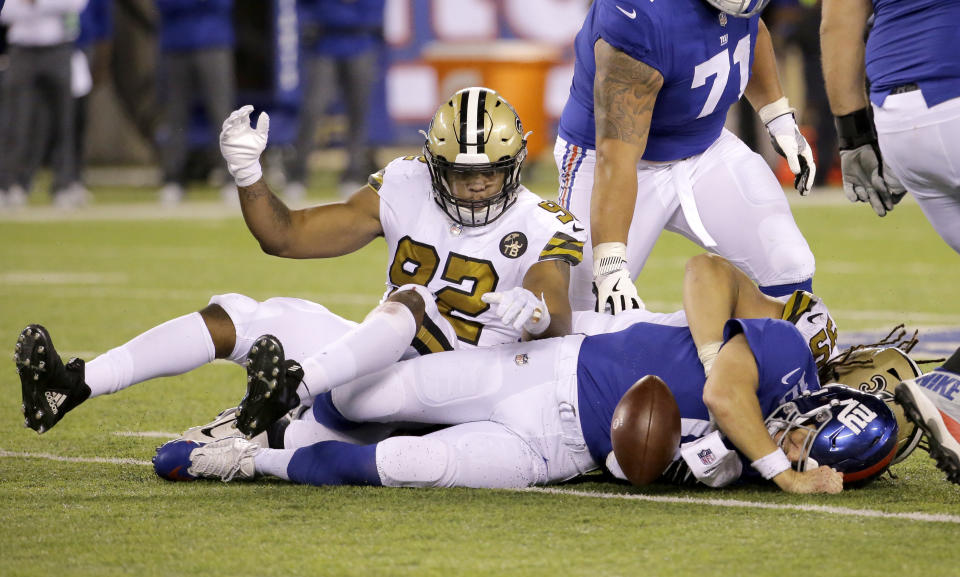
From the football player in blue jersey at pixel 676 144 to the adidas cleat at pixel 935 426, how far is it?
3.04 feet

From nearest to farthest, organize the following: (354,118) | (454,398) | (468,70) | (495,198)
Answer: (454,398) → (495,198) → (354,118) → (468,70)

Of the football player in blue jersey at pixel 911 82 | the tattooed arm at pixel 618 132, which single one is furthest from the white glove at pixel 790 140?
the football player in blue jersey at pixel 911 82

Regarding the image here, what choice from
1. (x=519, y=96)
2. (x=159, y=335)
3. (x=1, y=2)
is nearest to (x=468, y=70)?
(x=519, y=96)

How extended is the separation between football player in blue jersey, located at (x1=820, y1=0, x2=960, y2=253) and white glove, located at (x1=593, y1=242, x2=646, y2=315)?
707 millimetres

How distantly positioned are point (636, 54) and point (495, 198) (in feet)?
2.17

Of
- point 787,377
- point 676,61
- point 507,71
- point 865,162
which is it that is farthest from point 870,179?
point 507,71

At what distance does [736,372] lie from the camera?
128 inches

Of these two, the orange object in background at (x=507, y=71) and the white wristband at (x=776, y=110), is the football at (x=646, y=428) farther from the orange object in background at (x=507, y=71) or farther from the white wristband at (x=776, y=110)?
the orange object in background at (x=507, y=71)

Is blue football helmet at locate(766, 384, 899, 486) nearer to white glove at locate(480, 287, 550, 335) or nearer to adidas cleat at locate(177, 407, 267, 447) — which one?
white glove at locate(480, 287, 550, 335)

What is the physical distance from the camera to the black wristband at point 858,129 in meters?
3.58

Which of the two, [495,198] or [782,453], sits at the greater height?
[495,198]

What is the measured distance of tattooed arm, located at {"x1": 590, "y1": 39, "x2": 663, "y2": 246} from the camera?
3.99 meters

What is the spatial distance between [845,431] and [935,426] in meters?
0.19

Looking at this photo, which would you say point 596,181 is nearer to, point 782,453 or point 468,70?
point 782,453
